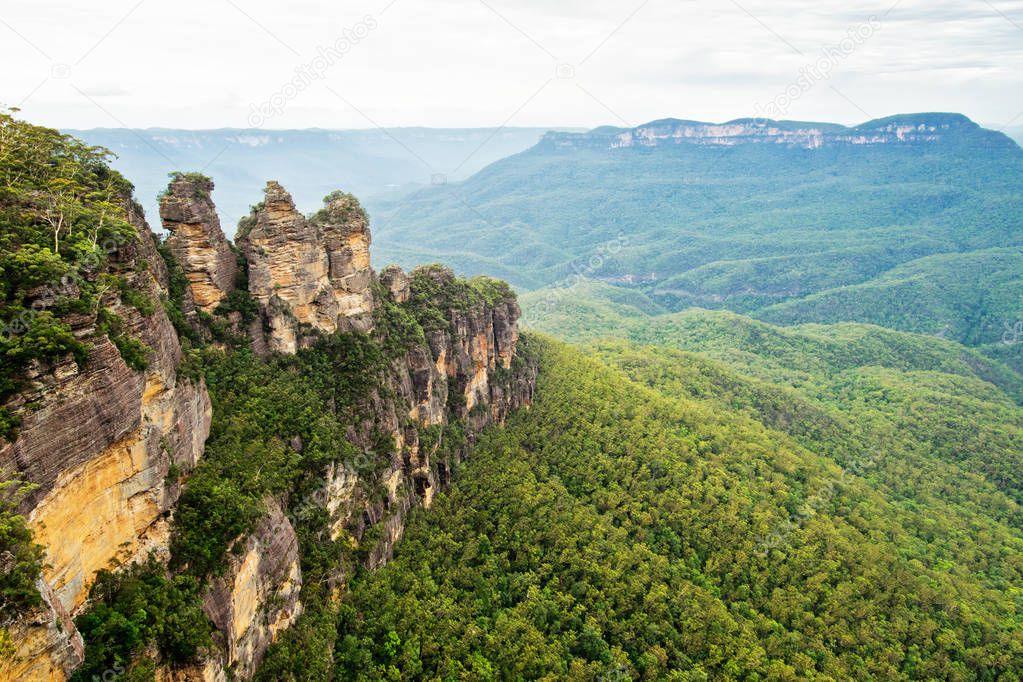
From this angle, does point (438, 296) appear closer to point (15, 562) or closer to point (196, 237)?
point (196, 237)

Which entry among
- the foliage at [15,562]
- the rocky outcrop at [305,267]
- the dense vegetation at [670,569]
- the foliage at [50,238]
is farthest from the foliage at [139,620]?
the rocky outcrop at [305,267]

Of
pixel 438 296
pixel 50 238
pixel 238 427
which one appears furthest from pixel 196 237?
pixel 438 296

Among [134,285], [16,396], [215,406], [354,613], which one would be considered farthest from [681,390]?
[16,396]

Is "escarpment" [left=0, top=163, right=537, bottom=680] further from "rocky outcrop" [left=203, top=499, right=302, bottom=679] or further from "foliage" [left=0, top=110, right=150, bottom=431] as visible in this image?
"foliage" [left=0, top=110, right=150, bottom=431]

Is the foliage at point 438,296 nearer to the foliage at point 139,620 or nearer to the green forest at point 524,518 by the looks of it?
→ the green forest at point 524,518

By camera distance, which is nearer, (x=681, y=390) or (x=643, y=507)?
(x=643, y=507)

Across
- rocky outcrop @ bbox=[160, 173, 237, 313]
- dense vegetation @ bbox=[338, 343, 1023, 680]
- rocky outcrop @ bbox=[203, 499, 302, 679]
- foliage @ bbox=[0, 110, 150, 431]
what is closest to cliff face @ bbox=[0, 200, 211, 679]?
foliage @ bbox=[0, 110, 150, 431]

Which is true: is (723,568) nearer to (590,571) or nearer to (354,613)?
(590,571)
